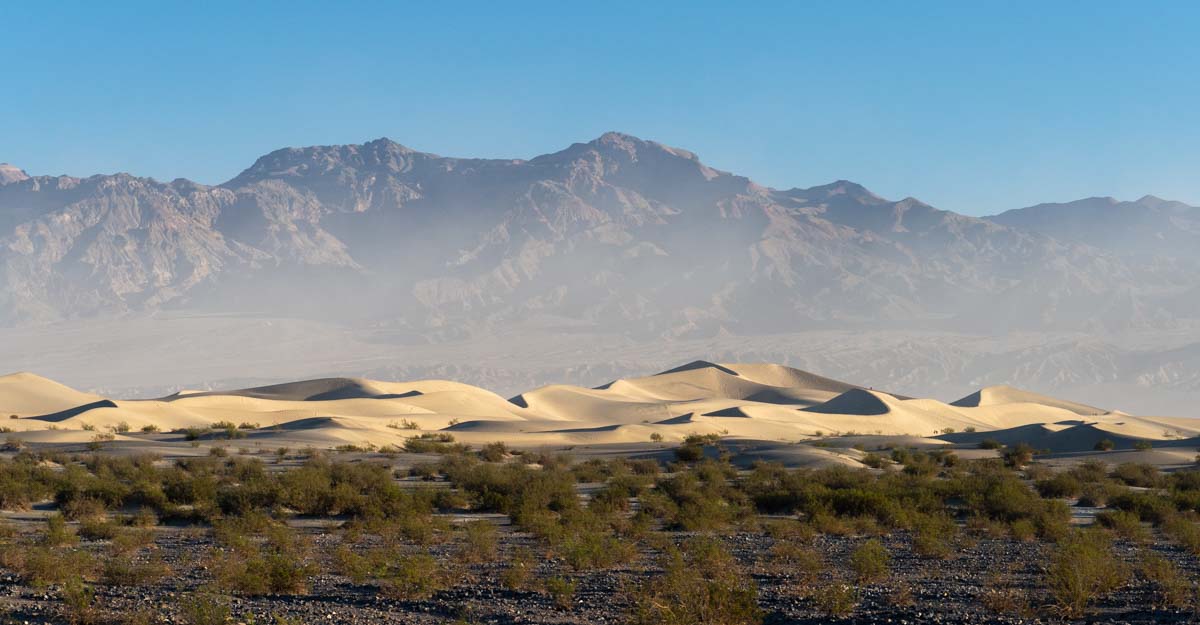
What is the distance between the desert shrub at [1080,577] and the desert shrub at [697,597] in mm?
3401

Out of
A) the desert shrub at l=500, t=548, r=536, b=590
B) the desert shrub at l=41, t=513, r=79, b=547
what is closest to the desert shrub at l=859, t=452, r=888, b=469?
the desert shrub at l=500, t=548, r=536, b=590

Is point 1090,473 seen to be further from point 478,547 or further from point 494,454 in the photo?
point 478,547

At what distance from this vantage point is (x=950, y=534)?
20.1m

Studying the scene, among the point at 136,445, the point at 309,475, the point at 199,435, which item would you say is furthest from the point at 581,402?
the point at 309,475

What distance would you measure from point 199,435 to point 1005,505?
130ft

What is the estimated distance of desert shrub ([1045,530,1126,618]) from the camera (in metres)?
13.7

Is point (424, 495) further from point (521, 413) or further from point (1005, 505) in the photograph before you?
point (521, 413)

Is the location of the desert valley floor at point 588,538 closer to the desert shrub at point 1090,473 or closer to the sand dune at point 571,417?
the desert shrub at point 1090,473

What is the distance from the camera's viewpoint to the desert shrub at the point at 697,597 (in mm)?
12477

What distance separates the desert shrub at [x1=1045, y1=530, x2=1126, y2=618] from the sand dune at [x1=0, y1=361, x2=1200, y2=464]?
23197mm

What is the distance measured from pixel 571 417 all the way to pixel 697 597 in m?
79.6

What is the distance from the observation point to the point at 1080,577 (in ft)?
45.6

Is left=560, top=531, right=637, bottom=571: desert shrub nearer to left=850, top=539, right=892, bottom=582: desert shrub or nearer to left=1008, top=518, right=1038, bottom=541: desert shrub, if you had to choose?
left=850, top=539, right=892, bottom=582: desert shrub

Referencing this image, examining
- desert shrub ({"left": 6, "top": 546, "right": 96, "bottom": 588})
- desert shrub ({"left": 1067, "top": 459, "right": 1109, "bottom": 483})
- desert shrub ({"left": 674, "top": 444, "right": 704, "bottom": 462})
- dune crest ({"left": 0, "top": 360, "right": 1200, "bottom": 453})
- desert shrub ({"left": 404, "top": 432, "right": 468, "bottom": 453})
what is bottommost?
desert shrub ({"left": 6, "top": 546, "right": 96, "bottom": 588})
